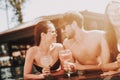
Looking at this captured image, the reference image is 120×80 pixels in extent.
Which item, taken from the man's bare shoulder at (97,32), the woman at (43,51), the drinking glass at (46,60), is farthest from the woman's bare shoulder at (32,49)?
the man's bare shoulder at (97,32)

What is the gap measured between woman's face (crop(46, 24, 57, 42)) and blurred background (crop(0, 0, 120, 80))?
7cm

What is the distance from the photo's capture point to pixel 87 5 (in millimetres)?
3689

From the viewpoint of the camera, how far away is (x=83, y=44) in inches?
143

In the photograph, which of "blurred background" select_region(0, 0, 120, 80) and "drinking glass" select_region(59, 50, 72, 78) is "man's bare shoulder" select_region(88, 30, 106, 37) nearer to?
"blurred background" select_region(0, 0, 120, 80)

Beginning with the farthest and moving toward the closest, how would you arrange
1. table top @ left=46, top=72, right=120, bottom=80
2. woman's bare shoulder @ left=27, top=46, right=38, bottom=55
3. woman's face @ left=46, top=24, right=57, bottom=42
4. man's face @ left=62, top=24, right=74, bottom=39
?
woman's bare shoulder @ left=27, top=46, right=38, bottom=55 → woman's face @ left=46, top=24, right=57, bottom=42 → man's face @ left=62, top=24, right=74, bottom=39 → table top @ left=46, top=72, right=120, bottom=80

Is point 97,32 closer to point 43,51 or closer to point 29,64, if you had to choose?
point 43,51

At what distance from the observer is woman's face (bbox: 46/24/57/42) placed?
3925 mm

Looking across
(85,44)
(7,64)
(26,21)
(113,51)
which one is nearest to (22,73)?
(7,64)

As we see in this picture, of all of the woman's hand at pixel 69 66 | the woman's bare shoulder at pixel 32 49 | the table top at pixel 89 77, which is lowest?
the table top at pixel 89 77

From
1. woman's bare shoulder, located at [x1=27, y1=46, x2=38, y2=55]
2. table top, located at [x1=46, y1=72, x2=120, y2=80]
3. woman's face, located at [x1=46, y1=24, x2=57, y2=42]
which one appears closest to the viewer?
table top, located at [x1=46, y1=72, x2=120, y2=80]

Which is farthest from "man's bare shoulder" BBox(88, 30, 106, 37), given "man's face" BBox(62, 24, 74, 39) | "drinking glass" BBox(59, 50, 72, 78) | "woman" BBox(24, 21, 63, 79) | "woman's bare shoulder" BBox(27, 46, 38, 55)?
"woman's bare shoulder" BBox(27, 46, 38, 55)

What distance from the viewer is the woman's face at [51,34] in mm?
3925

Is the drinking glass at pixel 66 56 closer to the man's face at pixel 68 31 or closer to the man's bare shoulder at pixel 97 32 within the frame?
the man's face at pixel 68 31

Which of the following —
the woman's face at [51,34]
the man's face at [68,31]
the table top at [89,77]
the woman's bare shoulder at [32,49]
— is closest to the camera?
the table top at [89,77]
